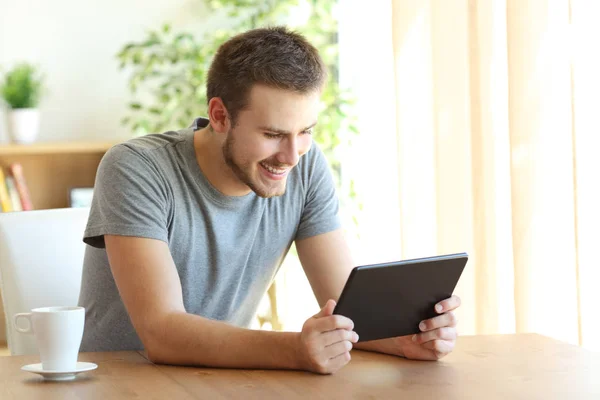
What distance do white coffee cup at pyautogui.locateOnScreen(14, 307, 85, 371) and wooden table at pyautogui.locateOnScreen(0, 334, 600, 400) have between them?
0.03 metres

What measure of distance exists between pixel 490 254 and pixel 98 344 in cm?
100

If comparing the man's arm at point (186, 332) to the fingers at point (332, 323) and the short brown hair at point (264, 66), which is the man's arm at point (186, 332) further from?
the short brown hair at point (264, 66)

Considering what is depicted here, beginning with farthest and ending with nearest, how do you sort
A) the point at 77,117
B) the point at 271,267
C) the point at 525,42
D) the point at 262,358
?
the point at 77,117, the point at 525,42, the point at 271,267, the point at 262,358

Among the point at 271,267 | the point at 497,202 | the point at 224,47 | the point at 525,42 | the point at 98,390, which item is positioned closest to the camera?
the point at 98,390

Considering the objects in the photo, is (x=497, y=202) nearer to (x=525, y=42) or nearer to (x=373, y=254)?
(x=525, y=42)

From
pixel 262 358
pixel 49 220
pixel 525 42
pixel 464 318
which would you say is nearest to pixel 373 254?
pixel 464 318

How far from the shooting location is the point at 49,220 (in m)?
2.02

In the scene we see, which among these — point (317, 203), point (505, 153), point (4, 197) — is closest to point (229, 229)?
point (317, 203)

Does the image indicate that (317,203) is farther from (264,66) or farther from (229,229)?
(264,66)

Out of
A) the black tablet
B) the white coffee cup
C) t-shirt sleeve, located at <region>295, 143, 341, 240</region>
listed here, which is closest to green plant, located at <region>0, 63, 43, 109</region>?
t-shirt sleeve, located at <region>295, 143, 341, 240</region>

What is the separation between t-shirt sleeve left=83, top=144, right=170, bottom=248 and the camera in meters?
1.66

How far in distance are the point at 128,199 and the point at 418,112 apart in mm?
1151

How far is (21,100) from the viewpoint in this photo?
11.4 ft

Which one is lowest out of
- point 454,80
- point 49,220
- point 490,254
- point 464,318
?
point 464,318
